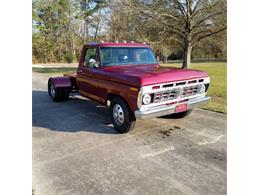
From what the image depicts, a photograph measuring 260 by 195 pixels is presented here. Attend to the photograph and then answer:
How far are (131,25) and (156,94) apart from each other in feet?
39.0

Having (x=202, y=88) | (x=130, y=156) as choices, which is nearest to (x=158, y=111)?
(x=130, y=156)

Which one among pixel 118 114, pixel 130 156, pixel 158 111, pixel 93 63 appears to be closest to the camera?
pixel 130 156

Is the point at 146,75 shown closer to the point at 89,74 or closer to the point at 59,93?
the point at 89,74

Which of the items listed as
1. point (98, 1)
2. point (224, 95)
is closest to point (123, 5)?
point (224, 95)

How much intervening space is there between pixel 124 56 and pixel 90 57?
96cm

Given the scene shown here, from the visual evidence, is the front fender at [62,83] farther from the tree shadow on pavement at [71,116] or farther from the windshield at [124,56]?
the windshield at [124,56]

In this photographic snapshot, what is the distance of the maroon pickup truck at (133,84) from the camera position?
15.6 ft

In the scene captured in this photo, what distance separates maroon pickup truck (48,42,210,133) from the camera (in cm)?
475

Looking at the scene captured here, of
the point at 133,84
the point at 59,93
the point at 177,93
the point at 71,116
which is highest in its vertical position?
the point at 133,84

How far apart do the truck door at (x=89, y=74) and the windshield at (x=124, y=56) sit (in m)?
0.24

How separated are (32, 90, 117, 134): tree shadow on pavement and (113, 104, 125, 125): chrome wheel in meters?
0.26

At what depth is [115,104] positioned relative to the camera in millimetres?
5410

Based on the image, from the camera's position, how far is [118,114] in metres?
5.32

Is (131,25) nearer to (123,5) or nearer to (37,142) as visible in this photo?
(123,5)
